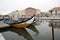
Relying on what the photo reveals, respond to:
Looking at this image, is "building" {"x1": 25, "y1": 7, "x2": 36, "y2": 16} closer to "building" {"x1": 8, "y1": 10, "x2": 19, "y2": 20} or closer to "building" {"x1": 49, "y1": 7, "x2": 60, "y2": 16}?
"building" {"x1": 8, "y1": 10, "x2": 19, "y2": 20}

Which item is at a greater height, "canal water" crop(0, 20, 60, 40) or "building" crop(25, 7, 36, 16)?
"building" crop(25, 7, 36, 16)

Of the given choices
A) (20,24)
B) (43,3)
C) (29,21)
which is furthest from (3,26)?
(43,3)

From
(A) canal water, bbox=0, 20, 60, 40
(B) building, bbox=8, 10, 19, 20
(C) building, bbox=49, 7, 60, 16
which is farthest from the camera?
(C) building, bbox=49, 7, 60, 16

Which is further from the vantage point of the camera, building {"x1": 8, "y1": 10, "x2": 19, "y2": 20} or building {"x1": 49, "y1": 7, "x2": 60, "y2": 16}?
building {"x1": 49, "y1": 7, "x2": 60, "y2": 16}

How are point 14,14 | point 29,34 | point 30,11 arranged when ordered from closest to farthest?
point 29,34 → point 30,11 → point 14,14

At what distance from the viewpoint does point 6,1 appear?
6.78 meters

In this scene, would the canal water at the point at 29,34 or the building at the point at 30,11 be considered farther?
the building at the point at 30,11

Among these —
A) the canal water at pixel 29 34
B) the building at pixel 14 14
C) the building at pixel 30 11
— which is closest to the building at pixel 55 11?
the building at pixel 30 11

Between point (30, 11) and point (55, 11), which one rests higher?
point (30, 11)

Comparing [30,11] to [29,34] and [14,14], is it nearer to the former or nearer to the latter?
[14,14]

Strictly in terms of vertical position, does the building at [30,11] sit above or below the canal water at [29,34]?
above

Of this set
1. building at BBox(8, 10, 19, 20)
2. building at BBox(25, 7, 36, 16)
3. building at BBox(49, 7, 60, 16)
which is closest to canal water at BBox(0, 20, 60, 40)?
building at BBox(8, 10, 19, 20)

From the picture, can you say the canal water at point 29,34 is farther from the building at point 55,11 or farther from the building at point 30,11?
the building at point 55,11


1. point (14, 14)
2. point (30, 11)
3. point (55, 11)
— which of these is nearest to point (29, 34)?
point (30, 11)
